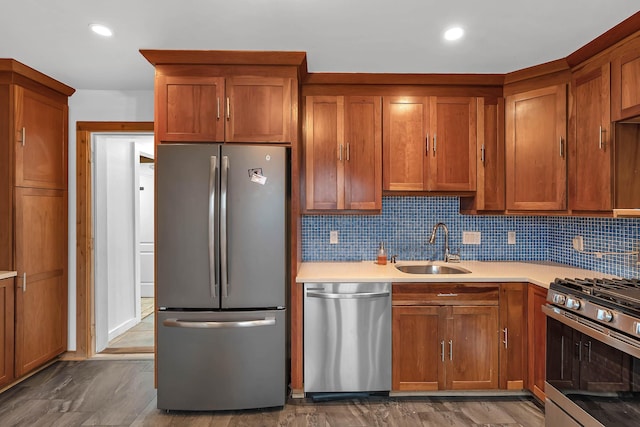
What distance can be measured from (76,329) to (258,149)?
8.06 ft

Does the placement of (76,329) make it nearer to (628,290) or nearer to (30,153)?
(30,153)

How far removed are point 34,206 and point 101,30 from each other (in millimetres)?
1570

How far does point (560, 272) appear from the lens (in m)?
2.79

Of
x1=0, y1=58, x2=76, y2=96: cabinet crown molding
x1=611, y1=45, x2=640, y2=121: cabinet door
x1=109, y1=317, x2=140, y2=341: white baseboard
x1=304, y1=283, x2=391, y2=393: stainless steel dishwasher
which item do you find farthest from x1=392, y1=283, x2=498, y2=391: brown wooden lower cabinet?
x1=0, y1=58, x2=76, y2=96: cabinet crown molding

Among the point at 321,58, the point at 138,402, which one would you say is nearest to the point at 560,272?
the point at 321,58

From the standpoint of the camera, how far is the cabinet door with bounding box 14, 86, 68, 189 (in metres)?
2.85

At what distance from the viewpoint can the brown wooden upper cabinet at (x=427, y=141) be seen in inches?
117

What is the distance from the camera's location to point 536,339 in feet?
8.28

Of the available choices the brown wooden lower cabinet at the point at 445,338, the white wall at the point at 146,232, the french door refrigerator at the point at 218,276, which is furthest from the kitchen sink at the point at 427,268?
the white wall at the point at 146,232

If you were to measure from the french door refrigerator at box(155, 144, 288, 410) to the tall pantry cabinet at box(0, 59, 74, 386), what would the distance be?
1.28 metres

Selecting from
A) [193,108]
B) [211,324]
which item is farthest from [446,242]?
[193,108]

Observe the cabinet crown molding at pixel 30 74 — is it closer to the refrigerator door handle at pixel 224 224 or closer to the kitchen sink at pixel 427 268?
the refrigerator door handle at pixel 224 224

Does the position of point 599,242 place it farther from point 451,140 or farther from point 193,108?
point 193,108

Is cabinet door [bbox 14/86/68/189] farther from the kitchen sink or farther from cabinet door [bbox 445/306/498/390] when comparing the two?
cabinet door [bbox 445/306/498/390]
